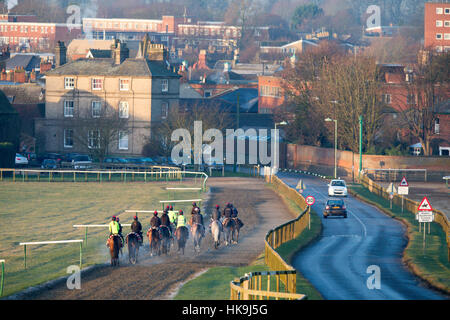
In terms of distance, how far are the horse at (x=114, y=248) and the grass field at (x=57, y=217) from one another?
1.55 meters

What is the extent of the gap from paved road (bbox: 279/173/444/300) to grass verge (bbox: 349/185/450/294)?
42 cm

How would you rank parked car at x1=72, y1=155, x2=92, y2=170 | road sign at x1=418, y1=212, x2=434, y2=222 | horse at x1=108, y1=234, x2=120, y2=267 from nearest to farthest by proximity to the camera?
horse at x1=108, y1=234, x2=120, y2=267, road sign at x1=418, y1=212, x2=434, y2=222, parked car at x1=72, y1=155, x2=92, y2=170

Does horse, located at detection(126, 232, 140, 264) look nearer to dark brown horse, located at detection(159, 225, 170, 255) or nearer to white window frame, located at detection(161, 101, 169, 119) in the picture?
dark brown horse, located at detection(159, 225, 170, 255)

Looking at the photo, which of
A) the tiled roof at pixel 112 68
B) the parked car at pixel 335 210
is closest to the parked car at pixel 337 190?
the parked car at pixel 335 210

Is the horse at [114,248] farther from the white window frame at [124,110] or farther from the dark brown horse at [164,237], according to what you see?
the white window frame at [124,110]

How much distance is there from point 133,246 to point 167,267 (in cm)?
189

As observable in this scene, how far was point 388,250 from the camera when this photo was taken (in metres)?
40.5

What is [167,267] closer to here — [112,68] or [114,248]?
[114,248]

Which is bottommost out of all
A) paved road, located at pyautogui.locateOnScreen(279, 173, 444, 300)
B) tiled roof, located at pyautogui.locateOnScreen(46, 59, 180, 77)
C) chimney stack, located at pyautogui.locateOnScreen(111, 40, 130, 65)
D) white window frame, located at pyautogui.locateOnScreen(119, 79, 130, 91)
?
paved road, located at pyautogui.locateOnScreen(279, 173, 444, 300)

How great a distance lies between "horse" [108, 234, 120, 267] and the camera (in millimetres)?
32625

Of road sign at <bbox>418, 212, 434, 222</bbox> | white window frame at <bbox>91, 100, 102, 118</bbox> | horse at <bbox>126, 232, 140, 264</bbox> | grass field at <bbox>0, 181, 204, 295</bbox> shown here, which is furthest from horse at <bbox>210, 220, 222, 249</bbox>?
white window frame at <bbox>91, 100, 102, 118</bbox>

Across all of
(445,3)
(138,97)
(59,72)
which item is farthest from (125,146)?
(445,3)

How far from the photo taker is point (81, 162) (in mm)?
77875

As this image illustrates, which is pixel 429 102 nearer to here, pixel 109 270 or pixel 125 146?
pixel 125 146
